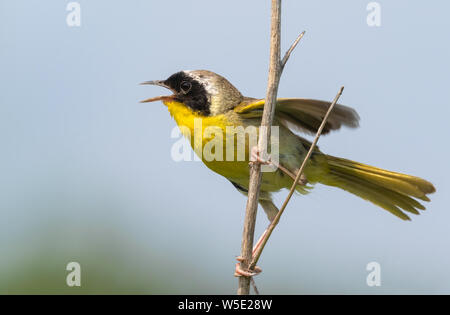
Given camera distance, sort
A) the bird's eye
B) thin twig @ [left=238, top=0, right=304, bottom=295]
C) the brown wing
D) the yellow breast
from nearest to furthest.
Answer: thin twig @ [left=238, top=0, right=304, bottom=295], the brown wing, the yellow breast, the bird's eye

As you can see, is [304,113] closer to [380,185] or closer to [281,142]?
[281,142]

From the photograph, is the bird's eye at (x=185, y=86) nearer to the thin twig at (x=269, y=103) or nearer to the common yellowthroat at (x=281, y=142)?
the common yellowthroat at (x=281, y=142)

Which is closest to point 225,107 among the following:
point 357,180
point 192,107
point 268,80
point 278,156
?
point 192,107

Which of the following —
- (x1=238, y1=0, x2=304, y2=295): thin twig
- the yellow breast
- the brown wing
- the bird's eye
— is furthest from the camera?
the bird's eye

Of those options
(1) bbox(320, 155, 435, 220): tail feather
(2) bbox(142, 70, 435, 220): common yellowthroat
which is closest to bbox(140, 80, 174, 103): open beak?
(2) bbox(142, 70, 435, 220): common yellowthroat

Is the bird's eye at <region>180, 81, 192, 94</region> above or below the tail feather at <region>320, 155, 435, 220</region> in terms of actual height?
above

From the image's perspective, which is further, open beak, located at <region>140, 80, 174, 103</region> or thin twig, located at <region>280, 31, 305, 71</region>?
open beak, located at <region>140, 80, 174, 103</region>

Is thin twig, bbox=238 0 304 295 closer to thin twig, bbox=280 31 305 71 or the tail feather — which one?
thin twig, bbox=280 31 305 71

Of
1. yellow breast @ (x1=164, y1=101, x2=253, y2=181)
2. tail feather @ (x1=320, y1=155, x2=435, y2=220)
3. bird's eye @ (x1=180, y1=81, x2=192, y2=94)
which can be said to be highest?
bird's eye @ (x1=180, y1=81, x2=192, y2=94)
